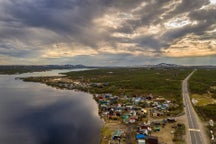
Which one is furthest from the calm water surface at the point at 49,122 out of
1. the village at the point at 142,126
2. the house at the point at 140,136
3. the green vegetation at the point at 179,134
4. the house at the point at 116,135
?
the green vegetation at the point at 179,134

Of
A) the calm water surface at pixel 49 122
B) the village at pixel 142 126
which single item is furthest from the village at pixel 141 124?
the calm water surface at pixel 49 122

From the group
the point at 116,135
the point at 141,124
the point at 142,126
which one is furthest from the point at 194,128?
the point at 116,135

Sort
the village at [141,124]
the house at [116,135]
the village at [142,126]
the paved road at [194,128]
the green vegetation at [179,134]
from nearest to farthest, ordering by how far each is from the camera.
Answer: the green vegetation at [179,134] < the paved road at [194,128] < the village at [142,126] < the village at [141,124] < the house at [116,135]

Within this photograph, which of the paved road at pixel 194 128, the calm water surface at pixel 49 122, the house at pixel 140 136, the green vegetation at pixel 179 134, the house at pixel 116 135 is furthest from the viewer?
the calm water surface at pixel 49 122

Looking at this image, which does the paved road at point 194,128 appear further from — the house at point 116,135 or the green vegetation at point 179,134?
the house at point 116,135

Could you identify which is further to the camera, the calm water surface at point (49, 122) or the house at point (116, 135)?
the calm water surface at point (49, 122)

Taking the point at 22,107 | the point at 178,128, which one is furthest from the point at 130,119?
the point at 22,107

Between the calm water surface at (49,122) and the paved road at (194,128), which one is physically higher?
the paved road at (194,128)

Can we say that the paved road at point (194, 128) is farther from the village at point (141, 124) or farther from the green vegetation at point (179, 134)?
the village at point (141, 124)


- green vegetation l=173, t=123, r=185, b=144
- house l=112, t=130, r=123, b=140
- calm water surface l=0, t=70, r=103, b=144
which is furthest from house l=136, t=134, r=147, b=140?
calm water surface l=0, t=70, r=103, b=144

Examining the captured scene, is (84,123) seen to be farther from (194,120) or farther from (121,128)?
(194,120)

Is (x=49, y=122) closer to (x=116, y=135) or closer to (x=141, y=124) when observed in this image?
(x=116, y=135)

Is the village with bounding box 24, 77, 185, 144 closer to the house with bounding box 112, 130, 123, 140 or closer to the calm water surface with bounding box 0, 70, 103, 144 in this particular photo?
the house with bounding box 112, 130, 123, 140
